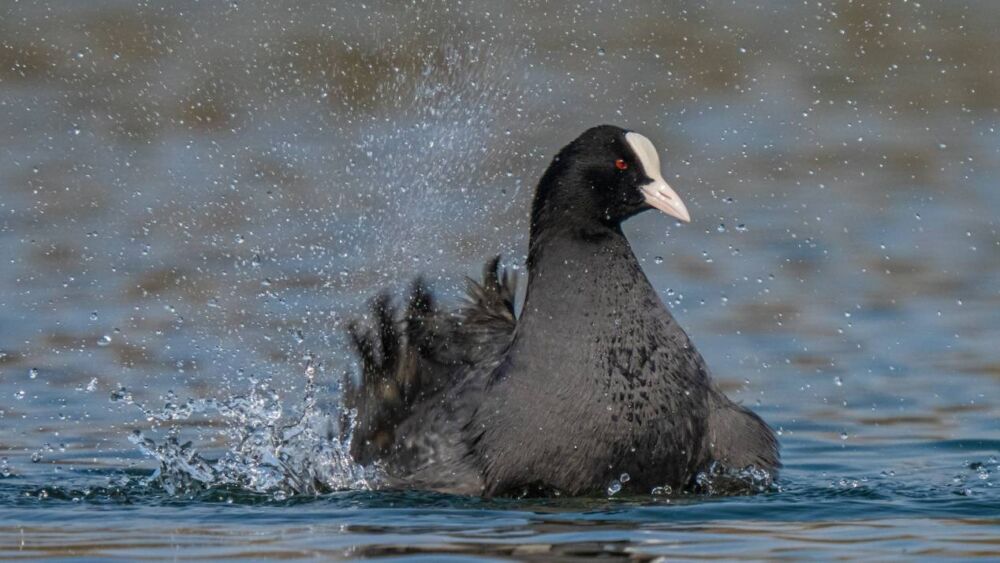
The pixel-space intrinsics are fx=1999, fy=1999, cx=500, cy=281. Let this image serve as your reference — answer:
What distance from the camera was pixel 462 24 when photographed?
1401cm

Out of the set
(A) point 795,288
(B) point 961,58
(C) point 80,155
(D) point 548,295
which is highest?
(B) point 961,58

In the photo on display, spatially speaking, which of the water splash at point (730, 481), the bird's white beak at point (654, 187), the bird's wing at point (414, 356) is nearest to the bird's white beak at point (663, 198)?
the bird's white beak at point (654, 187)

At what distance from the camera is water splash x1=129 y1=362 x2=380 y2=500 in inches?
277

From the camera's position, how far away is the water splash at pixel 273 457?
703 centimetres

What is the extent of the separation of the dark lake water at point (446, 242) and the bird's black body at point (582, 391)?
164 mm

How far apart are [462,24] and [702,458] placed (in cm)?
→ 764

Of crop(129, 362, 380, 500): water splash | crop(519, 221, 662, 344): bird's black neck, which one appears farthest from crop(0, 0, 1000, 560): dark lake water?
crop(519, 221, 662, 344): bird's black neck

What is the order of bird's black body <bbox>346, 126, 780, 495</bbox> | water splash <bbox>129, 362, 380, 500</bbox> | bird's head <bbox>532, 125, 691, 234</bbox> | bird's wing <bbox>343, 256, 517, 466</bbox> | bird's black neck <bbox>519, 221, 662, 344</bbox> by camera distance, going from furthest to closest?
bird's wing <bbox>343, 256, 517, 466</bbox> < water splash <bbox>129, 362, 380, 500</bbox> < bird's head <bbox>532, 125, 691, 234</bbox> < bird's black neck <bbox>519, 221, 662, 344</bbox> < bird's black body <bbox>346, 126, 780, 495</bbox>

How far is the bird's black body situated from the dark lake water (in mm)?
164

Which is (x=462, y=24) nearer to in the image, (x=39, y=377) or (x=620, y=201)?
(x=39, y=377)

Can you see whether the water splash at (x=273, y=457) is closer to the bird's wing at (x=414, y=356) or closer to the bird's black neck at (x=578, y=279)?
the bird's wing at (x=414, y=356)

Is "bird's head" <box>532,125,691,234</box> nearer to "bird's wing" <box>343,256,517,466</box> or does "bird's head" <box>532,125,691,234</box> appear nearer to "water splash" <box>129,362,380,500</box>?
"bird's wing" <box>343,256,517,466</box>

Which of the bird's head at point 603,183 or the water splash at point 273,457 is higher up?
the bird's head at point 603,183

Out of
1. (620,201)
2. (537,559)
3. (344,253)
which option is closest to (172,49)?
(344,253)
